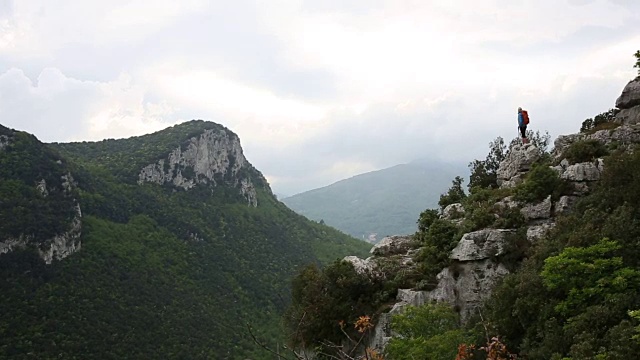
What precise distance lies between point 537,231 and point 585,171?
3.63 m

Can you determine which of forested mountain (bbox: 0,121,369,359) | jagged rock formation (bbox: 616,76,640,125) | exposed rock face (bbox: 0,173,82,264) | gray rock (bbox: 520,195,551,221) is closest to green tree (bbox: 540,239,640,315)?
gray rock (bbox: 520,195,551,221)

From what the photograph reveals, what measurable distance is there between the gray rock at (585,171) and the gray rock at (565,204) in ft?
3.41

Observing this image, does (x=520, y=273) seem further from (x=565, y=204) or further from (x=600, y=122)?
(x=600, y=122)

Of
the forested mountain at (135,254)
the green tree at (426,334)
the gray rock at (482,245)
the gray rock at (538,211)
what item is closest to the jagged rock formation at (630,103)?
the gray rock at (538,211)

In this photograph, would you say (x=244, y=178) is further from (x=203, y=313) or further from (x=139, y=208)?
(x=203, y=313)

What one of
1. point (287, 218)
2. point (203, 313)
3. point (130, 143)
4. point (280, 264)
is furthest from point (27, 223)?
point (287, 218)

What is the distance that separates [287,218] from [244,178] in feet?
54.9

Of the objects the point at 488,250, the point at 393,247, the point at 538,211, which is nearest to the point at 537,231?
the point at 538,211

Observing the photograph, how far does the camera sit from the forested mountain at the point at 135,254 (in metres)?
56.2

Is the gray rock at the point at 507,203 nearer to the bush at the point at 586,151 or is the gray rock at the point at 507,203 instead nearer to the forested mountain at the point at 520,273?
the forested mountain at the point at 520,273

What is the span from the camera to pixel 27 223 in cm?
6762

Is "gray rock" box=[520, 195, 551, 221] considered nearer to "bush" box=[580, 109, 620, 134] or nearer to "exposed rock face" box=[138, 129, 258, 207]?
"bush" box=[580, 109, 620, 134]

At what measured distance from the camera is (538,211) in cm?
2173

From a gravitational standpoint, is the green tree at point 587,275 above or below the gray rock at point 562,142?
below
